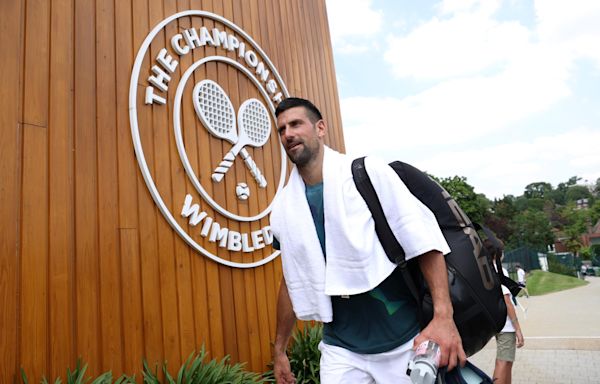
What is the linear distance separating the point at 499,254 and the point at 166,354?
2181 mm

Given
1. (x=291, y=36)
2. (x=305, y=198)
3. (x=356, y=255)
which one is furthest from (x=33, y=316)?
(x=291, y=36)

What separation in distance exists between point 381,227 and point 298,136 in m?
0.60

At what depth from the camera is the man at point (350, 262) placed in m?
1.61

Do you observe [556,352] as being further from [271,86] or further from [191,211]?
[191,211]

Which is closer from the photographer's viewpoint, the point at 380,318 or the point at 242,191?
the point at 380,318

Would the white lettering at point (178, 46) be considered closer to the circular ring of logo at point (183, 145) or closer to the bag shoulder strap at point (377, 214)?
the circular ring of logo at point (183, 145)

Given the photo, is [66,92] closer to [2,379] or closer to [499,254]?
[2,379]

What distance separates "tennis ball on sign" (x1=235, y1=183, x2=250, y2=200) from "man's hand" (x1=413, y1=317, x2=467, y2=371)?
98.1 inches

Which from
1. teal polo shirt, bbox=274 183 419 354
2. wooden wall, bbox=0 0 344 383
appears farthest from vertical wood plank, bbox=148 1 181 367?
teal polo shirt, bbox=274 183 419 354

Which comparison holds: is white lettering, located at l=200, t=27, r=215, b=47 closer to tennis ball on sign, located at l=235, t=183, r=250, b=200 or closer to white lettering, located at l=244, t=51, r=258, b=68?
white lettering, located at l=244, t=51, r=258, b=68

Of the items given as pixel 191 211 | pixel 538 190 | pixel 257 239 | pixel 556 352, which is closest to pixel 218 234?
pixel 191 211

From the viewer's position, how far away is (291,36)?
17.0ft

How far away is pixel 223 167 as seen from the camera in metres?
3.62

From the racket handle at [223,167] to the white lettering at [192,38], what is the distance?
94 centimetres
